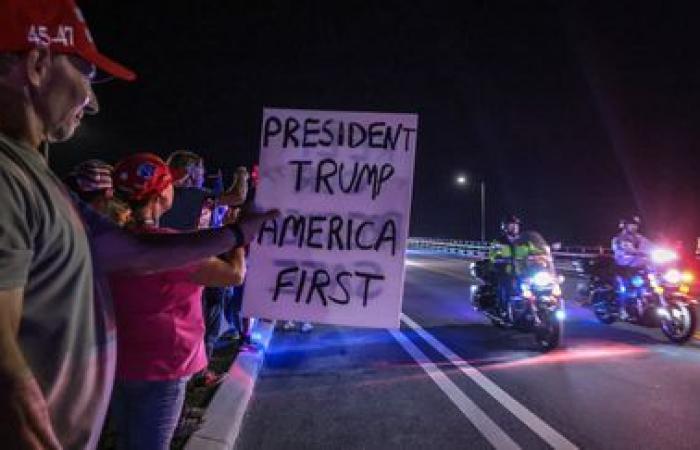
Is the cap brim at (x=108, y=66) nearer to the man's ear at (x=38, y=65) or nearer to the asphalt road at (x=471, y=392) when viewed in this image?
the man's ear at (x=38, y=65)

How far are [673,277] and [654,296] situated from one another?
412 millimetres

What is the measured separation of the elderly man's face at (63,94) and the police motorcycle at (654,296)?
10216 mm

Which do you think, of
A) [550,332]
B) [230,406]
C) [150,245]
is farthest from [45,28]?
[550,332]

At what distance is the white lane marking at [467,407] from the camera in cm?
556

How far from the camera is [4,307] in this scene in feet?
4.42

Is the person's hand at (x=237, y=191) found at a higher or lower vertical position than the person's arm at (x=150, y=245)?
higher

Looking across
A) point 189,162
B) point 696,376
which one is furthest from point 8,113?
point 696,376

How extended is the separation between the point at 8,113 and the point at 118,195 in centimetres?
150

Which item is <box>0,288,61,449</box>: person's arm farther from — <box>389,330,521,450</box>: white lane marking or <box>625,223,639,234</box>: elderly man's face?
<box>625,223,639,234</box>: elderly man's face

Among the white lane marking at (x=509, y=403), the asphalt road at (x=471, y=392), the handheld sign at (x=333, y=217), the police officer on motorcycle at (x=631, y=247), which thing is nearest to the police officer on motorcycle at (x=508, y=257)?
the asphalt road at (x=471, y=392)

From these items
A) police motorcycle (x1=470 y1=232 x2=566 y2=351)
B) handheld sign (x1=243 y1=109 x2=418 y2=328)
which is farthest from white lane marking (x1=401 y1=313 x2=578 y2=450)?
handheld sign (x1=243 y1=109 x2=418 y2=328)

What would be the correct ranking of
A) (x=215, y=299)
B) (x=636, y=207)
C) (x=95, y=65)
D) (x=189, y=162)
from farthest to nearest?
(x=636, y=207), (x=215, y=299), (x=189, y=162), (x=95, y=65)

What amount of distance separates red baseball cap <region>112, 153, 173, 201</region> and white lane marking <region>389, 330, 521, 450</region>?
3588mm

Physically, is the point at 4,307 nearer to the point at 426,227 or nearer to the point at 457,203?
the point at 426,227
